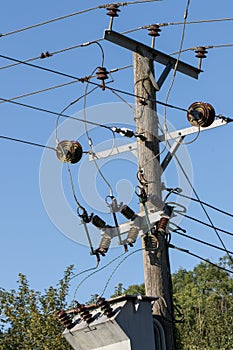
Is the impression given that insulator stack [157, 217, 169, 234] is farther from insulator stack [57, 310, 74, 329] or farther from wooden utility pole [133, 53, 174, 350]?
insulator stack [57, 310, 74, 329]

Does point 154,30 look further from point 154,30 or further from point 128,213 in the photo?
A: point 128,213

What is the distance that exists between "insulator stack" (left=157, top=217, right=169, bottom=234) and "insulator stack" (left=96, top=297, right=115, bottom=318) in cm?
114

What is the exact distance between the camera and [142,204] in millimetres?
10641

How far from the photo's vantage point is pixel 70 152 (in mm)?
11203

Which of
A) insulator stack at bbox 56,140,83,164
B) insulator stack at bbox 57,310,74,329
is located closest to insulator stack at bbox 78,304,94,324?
insulator stack at bbox 57,310,74,329

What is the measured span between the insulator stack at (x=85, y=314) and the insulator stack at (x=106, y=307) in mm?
226

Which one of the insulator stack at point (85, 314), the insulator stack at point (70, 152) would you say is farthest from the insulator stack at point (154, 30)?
the insulator stack at point (85, 314)

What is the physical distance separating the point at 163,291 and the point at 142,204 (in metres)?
0.94

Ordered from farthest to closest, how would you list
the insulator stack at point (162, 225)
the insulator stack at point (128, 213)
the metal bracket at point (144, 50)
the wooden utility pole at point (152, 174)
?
1. the metal bracket at point (144, 50)
2. the insulator stack at point (128, 213)
3. the insulator stack at point (162, 225)
4. the wooden utility pole at point (152, 174)

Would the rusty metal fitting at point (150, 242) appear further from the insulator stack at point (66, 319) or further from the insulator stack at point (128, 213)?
the insulator stack at point (66, 319)

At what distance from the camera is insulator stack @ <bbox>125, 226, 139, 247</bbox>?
34.9ft

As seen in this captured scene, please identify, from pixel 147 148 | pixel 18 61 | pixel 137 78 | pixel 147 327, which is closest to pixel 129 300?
pixel 147 327

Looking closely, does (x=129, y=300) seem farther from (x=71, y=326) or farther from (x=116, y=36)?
(x=116, y=36)

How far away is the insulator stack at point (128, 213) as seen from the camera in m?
10.6
